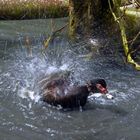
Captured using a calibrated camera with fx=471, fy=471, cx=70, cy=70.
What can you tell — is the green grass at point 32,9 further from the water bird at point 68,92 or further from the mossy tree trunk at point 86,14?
the water bird at point 68,92

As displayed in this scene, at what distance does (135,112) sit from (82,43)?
14.4ft

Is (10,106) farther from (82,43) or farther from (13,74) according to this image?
(82,43)

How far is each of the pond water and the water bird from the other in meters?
0.15

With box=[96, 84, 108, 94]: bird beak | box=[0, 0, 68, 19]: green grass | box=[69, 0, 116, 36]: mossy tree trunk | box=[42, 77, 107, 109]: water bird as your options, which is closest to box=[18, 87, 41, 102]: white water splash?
box=[42, 77, 107, 109]: water bird

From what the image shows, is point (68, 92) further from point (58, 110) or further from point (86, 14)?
point (86, 14)

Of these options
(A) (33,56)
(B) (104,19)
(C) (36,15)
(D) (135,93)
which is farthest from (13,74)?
(C) (36,15)

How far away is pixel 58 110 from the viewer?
8297 mm

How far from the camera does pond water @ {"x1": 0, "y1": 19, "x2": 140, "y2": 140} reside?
754cm

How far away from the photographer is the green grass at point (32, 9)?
16.9 metres

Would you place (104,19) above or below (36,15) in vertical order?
above

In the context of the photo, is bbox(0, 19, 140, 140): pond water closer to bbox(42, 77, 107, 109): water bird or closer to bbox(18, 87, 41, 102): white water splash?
bbox(18, 87, 41, 102): white water splash

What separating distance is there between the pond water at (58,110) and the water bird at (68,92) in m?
0.15

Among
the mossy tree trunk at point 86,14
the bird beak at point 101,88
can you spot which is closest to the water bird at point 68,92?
the bird beak at point 101,88

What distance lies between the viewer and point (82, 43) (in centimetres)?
1242
